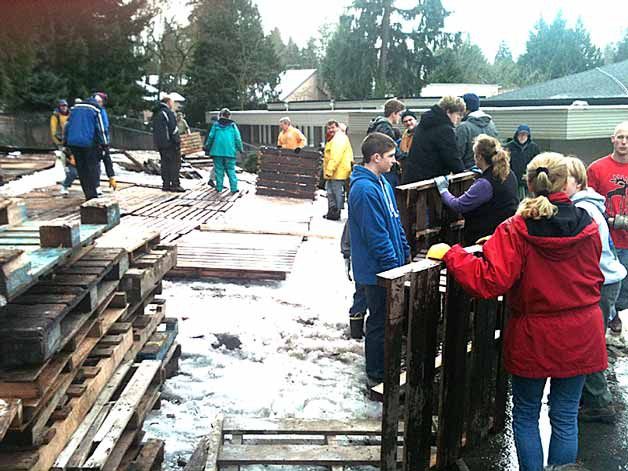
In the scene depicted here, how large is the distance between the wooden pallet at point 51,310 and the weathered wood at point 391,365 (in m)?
1.51

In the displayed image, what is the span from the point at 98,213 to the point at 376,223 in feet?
6.06

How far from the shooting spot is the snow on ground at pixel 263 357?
4.35 m

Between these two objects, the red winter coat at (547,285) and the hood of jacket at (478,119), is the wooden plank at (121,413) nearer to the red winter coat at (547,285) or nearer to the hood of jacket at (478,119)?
the red winter coat at (547,285)

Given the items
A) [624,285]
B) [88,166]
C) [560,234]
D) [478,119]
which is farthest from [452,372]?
[88,166]

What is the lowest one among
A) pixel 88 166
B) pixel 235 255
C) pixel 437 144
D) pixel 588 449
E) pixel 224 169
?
pixel 588 449

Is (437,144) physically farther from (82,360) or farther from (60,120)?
(60,120)

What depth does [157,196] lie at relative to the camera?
12219 mm

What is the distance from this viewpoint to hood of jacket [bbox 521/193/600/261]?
9.99 feet

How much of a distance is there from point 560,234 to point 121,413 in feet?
8.07

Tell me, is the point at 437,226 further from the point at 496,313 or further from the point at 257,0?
the point at 257,0

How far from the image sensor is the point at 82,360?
3287 mm

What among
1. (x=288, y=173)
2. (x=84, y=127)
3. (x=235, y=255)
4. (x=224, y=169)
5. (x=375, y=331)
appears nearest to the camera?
(x=375, y=331)

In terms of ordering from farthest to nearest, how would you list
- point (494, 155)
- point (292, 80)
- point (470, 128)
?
1. point (292, 80)
2. point (470, 128)
3. point (494, 155)

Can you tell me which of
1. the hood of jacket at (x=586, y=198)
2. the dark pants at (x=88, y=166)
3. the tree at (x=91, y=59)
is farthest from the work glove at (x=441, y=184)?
the tree at (x=91, y=59)
